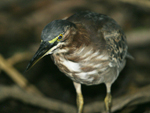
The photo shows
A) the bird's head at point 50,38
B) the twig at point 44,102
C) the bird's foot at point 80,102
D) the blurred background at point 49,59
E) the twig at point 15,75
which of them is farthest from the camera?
the twig at point 15,75

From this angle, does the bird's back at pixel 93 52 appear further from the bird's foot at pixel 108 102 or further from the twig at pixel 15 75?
the twig at pixel 15 75

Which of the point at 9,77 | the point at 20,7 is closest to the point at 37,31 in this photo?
the point at 20,7

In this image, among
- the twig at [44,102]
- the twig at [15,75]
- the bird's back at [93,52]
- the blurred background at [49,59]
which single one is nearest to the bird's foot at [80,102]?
the twig at [44,102]

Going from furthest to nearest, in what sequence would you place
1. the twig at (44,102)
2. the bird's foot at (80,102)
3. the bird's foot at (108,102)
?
the twig at (44,102) → the bird's foot at (80,102) → the bird's foot at (108,102)

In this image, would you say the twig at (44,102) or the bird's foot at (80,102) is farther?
the twig at (44,102)

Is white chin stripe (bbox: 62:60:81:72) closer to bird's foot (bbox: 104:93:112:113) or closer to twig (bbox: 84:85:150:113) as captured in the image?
bird's foot (bbox: 104:93:112:113)

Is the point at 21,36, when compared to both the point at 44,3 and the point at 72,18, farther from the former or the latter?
the point at 72,18
